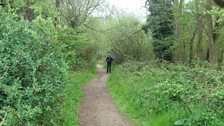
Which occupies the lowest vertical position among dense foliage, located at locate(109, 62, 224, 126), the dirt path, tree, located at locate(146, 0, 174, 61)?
the dirt path

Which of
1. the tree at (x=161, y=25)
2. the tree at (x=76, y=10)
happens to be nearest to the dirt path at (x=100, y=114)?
the tree at (x=76, y=10)

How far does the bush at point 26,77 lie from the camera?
6.28 meters

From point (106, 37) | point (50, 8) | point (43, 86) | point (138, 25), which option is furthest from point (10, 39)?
point (106, 37)

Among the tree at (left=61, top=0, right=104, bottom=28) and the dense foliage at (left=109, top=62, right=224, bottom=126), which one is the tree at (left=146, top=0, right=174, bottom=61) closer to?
the tree at (left=61, top=0, right=104, bottom=28)

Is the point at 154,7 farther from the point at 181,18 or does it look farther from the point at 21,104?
the point at 21,104

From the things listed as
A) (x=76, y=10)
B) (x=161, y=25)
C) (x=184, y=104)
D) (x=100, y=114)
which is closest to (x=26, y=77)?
(x=184, y=104)

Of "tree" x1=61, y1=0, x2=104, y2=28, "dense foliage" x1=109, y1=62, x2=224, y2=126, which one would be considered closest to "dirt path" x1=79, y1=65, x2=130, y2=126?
"dense foliage" x1=109, y1=62, x2=224, y2=126

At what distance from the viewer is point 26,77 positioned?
282 inches

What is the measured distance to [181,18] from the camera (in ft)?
84.4

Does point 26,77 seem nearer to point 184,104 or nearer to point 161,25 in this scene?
point 184,104

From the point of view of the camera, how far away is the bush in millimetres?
6277

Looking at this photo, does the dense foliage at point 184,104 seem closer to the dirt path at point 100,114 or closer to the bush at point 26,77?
the dirt path at point 100,114

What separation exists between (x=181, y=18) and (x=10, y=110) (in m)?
21.5

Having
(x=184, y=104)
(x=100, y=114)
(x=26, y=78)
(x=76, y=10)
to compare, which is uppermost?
(x=76, y=10)
